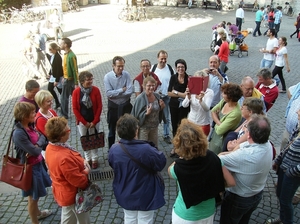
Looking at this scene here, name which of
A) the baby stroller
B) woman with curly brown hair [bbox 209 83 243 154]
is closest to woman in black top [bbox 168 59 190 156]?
woman with curly brown hair [bbox 209 83 243 154]

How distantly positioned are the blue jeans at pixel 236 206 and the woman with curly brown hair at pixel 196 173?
0.39 m

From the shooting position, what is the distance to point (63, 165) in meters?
2.88

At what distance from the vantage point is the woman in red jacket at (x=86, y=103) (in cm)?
459

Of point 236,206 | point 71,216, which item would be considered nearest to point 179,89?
point 236,206

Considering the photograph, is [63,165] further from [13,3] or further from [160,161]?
[13,3]

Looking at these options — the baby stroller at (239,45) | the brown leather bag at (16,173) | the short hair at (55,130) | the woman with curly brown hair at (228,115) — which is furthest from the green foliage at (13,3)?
the woman with curly brown hair at (228,115)

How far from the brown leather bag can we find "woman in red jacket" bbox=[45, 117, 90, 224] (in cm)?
53

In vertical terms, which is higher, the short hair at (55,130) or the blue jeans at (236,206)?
the short hair at (55,130)

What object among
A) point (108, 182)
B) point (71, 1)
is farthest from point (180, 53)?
point (71, 1)

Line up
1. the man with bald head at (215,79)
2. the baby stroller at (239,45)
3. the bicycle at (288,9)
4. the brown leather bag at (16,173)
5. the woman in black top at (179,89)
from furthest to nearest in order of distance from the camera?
the bicycle at (288,9) < the baby stroller at (239,45) < the man with bald head at (215,79) < the woman in black top at (179,89) < the brown leather bag at (16,173)

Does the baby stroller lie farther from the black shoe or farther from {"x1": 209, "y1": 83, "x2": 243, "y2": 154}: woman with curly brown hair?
{"x1": 209, "y1": 83, "x2": 243, "y2": 154}: woman with curly brown hair

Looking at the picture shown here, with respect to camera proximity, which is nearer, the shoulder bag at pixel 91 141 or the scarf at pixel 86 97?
the scarf at pixel 86 97

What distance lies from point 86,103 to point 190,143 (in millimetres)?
2636

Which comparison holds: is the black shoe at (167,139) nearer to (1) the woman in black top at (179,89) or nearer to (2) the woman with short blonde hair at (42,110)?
(1) the woman in black top at (179,89)
